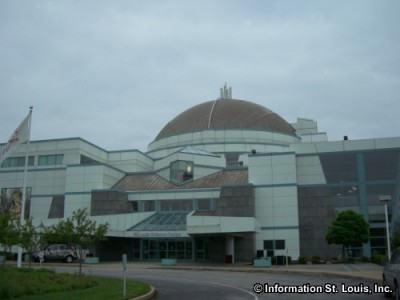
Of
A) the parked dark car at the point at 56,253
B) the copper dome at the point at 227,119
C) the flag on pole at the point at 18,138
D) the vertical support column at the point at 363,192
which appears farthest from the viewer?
the copper dome at the point at 227,119

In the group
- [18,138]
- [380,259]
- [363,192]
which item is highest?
[18,138]

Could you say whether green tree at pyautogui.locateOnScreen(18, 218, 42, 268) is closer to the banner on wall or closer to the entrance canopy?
the entrance canopy

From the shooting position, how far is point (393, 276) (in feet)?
51.4

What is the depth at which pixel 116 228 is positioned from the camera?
164ft

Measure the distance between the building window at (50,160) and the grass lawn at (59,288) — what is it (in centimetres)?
4028

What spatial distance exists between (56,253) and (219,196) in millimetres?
18083

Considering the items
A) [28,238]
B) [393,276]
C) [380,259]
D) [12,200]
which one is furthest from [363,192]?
[12,200]

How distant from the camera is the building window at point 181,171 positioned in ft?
192

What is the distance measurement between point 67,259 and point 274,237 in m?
20.8

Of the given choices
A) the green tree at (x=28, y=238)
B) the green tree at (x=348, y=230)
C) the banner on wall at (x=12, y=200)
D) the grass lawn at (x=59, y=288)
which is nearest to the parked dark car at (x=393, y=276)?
the grass lawn at (x=59, y=288)

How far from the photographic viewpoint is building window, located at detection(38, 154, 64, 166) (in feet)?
203

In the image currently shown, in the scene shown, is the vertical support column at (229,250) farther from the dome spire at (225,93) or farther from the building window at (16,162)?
the dome spire at (225,93)

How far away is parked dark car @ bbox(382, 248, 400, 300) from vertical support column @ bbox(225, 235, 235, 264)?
94.8ft

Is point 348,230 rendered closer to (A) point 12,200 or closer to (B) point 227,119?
(B) point 227,119
